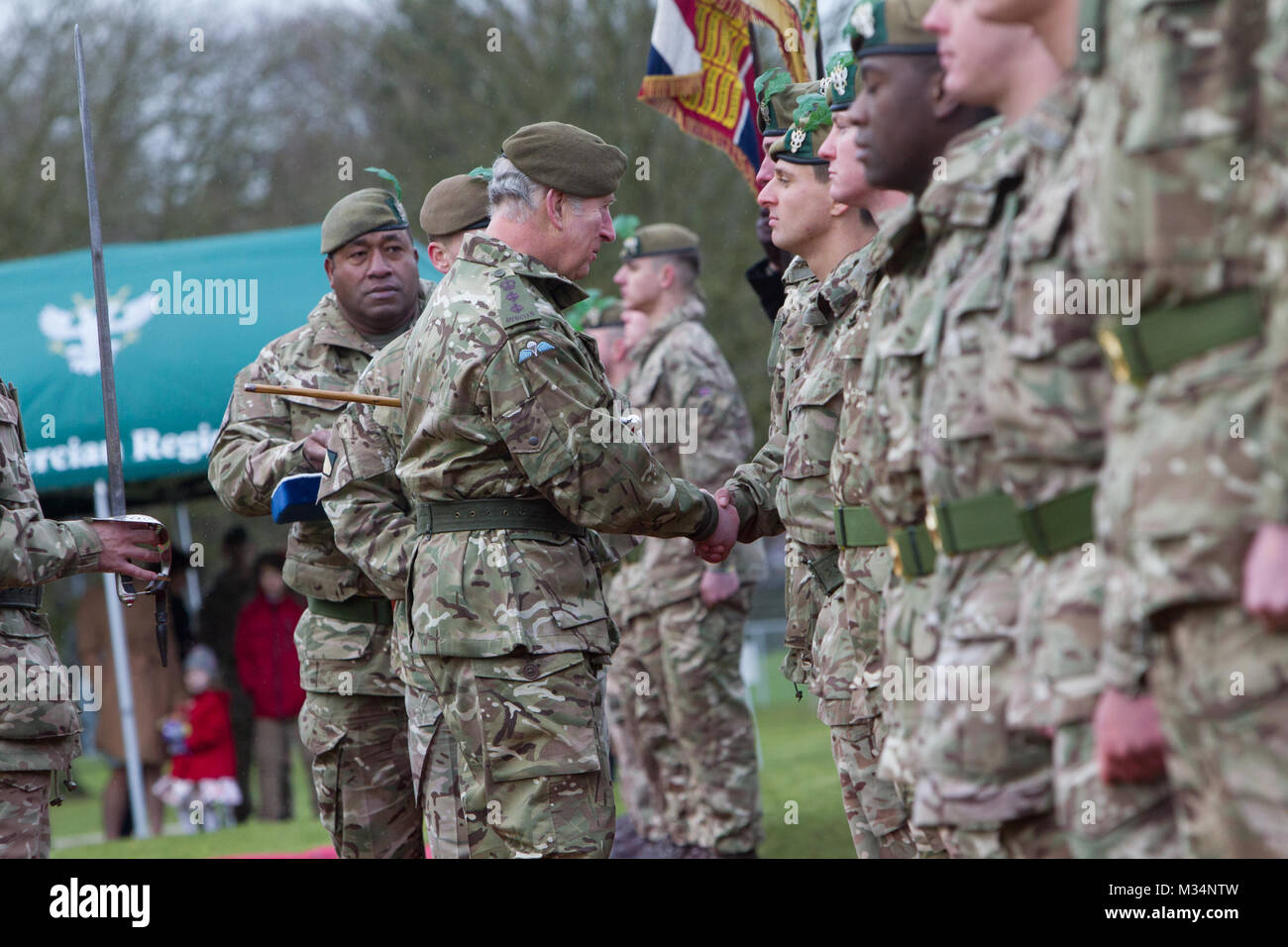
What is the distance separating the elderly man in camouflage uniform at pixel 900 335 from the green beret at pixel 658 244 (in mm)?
5081

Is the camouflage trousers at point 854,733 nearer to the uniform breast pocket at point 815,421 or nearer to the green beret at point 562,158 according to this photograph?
→ the uniform breast pocket at point 815,421

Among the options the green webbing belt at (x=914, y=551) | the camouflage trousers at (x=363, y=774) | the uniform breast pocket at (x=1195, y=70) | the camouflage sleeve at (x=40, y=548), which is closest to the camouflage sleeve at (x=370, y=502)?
the camouflage trousers at (x=363, y=774)

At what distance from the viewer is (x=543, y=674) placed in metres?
4.32

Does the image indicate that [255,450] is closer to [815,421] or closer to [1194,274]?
[815,421]

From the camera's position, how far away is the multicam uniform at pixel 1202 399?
89.2 inches

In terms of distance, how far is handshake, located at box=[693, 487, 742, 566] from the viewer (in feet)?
16.0

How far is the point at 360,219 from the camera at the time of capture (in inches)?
232

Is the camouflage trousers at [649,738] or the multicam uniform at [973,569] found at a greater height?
the multicam uniform at [973,569]

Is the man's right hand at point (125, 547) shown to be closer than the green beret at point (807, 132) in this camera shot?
No

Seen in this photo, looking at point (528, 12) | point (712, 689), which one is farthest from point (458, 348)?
point (528, 12)

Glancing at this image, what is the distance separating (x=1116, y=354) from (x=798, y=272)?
3.04m

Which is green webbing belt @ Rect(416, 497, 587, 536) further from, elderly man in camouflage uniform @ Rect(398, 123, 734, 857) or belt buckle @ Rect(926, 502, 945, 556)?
belt buckle @ Rect(926, 502, 945, 556)

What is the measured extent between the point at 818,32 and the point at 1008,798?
4.13 meters

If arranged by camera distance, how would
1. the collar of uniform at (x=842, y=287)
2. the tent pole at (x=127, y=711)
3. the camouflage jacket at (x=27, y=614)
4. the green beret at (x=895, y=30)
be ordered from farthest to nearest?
the tent pole at (x=127, y=711) < the camouflage jacket at (x=27, y=614) < the collar of uniform at (x=842, y=287) < the green beret at (x=895, y=30)
